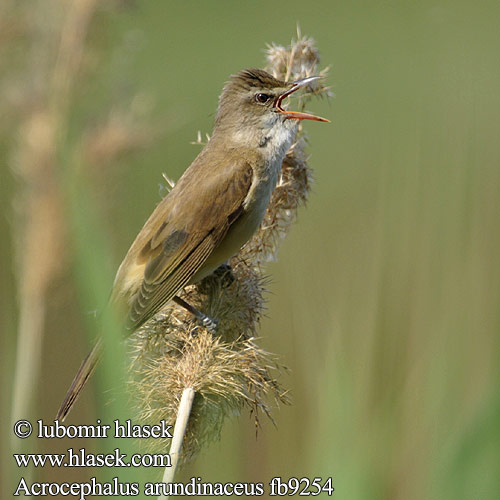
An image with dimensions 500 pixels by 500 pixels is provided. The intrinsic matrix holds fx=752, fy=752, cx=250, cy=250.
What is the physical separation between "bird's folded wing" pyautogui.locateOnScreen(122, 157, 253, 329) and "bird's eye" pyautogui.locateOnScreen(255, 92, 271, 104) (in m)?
0.30

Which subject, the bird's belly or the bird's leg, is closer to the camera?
the bird's leg

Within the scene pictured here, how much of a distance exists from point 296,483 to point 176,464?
34cm

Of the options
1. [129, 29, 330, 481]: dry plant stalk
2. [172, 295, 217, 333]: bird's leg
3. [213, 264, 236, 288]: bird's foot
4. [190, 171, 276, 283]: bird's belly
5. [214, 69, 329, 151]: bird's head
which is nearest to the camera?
Result: [129, 29, 330, 481]: dry plant stalk

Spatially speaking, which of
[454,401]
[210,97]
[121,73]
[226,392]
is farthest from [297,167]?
[210,97]

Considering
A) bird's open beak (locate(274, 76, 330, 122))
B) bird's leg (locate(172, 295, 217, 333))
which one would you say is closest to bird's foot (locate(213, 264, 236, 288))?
bird's leg (locate(172, 295, 217, 333))

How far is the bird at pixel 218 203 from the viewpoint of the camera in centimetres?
292

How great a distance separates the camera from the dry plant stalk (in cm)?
216

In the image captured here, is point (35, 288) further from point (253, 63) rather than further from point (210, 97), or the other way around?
point (253, 63)

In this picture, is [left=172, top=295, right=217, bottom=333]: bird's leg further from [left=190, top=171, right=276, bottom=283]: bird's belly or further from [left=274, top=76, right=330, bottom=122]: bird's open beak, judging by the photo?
[left=274, top=76, right=330, bottom=122]: bird's open beak

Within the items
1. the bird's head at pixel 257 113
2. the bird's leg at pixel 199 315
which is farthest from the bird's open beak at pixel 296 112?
the bird's leg at pixel 199 315

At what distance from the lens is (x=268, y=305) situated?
260 cm

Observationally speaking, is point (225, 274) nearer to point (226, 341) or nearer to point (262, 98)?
point (226, 341)

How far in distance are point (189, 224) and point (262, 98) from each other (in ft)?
2.16

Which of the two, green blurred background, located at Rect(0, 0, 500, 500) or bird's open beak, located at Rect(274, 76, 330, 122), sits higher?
bird's open beak, located at Rect(274, 76, 330, 122)
